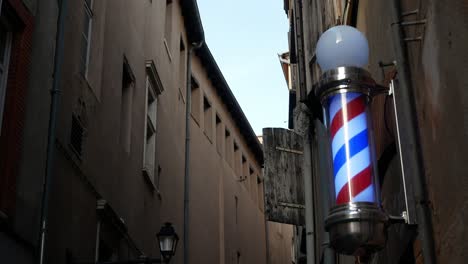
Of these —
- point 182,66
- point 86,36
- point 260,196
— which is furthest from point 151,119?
point 260,196

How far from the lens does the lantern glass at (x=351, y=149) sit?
3777 millimetres

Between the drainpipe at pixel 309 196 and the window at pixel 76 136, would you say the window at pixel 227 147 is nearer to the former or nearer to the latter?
the drainpipe at pixel 309 196

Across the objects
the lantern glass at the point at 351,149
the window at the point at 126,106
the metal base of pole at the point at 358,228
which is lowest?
the metal base of pole at the point at 358,228

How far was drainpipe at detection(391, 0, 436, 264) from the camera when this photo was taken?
4082 mm

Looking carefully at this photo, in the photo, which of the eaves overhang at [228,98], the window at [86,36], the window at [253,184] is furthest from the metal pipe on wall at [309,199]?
the window at [253,184]

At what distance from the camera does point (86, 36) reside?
36.8 ft

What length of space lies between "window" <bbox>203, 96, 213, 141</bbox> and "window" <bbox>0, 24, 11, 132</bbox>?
16042 mm

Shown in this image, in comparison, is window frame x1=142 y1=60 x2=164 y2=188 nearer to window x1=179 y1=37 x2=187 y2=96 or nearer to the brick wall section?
window x1=179 y1=37 x2=187 y2=96

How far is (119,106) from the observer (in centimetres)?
1295

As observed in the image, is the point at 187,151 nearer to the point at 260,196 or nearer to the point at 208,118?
the point at 208,118

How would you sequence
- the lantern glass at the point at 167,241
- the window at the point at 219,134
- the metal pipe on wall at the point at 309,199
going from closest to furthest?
the lantern glass at the point at 167,241, the metal pipe on wall at the point at 309,199, the window at the point at 219,134

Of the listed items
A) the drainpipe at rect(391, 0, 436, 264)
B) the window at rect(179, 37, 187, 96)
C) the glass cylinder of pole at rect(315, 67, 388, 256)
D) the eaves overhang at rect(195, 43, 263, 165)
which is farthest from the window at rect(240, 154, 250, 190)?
the glass cylinder of pole at rect(315, 67, 388, 256)

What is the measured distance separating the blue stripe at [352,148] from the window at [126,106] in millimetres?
9753

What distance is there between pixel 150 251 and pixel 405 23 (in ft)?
37.2
